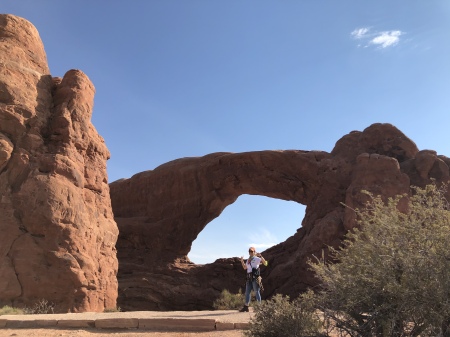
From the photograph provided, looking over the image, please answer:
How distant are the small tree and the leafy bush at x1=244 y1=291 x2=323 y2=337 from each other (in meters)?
0.22

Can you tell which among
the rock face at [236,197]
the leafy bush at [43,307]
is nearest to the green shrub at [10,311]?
the leafy bush at [43,307]

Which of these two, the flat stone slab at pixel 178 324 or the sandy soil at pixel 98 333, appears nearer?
the sandy soil at pixel 98 333

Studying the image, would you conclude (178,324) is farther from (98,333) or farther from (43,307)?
(43,307)

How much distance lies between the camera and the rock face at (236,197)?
1808 centimetres

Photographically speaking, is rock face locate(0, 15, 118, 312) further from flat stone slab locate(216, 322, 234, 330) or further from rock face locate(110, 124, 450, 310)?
rock face locate(110, 124, 450, 310)

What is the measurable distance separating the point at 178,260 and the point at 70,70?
44.5 ft

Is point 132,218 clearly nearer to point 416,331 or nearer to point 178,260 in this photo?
point 178,260

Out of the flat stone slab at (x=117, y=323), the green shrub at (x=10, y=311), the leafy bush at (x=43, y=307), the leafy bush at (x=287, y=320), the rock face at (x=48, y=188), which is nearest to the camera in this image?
the leafy bush at (x=287, y=320)

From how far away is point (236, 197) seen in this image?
24.1m

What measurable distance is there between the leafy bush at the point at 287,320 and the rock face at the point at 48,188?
609 centimetres

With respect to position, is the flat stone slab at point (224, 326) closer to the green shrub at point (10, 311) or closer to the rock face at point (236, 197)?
the green shrub at point (10, 311)

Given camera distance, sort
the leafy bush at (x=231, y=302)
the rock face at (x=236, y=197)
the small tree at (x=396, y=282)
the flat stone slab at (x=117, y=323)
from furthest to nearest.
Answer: the rock face at (x=236, y=197)
the leafy bush at (x=231, y=302)
the flat stone slab at (x=117, y=323)
the small tree at (x=396, y=282)

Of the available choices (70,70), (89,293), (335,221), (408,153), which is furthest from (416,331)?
(408,153)

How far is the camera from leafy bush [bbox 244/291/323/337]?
190 inches
